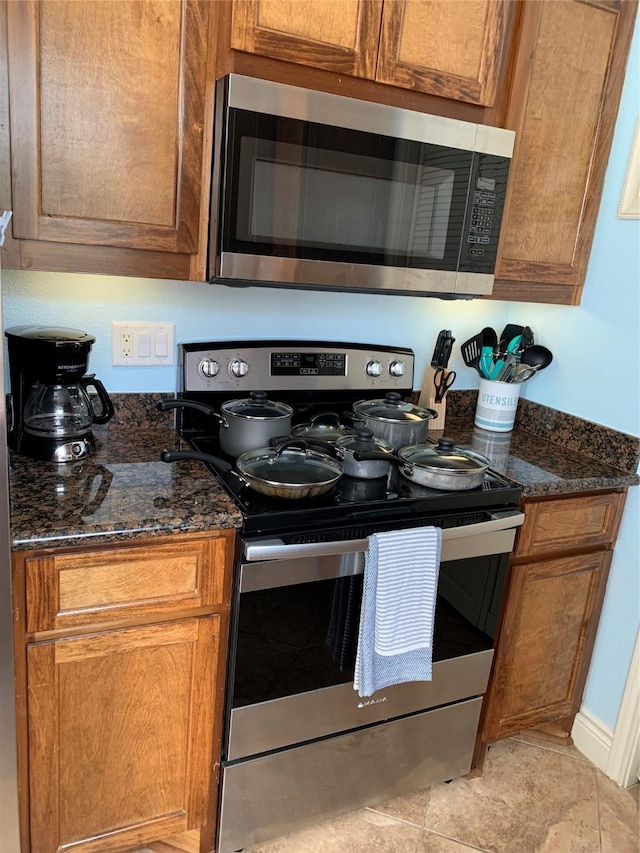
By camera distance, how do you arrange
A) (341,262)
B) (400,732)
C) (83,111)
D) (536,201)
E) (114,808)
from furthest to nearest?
1. (536,201)
2. (400,732)
3. (341,262)
4. (114,808)
5. (83,111)

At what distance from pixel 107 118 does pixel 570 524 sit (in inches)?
58.8

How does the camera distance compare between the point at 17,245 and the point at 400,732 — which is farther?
the point at 400,732

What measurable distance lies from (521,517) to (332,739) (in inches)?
27.8


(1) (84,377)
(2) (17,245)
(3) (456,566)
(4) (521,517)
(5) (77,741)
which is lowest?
(5) (77,741)

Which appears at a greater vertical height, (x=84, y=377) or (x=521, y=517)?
(x=84, y=377)

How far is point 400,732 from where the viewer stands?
1665 millimetres

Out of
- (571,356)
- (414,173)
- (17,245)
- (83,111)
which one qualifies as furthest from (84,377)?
(571,356)

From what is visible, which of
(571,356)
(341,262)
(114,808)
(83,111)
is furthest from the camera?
(571,356)

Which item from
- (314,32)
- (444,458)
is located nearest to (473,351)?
(444,458)

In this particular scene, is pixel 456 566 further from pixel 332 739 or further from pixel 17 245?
pixel 17 245

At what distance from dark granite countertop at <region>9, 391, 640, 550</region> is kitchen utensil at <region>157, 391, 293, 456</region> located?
116mm

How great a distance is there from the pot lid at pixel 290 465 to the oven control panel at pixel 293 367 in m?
0.32

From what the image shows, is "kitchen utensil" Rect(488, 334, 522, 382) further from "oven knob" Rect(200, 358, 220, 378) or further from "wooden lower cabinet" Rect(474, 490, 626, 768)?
"oven knob" Rect(200, 358, 220, 378)

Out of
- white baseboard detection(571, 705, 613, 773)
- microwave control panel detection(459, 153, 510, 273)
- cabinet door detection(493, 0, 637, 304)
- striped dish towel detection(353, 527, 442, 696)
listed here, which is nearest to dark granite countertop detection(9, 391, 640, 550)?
striped dish towel detection(353, 527, 442, 696)
